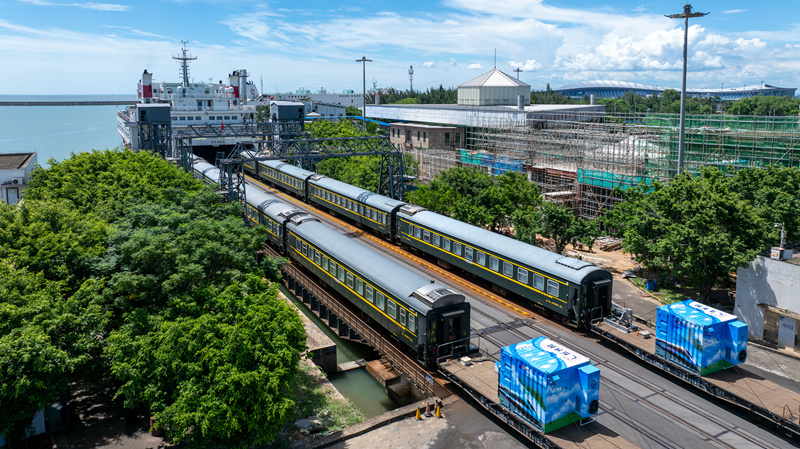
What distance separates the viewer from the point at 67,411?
65.5ft

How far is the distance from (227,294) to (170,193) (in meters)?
15.1

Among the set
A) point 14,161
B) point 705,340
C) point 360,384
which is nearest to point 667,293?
point 705,340

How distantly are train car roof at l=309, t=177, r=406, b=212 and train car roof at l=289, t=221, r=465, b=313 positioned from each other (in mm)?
8307

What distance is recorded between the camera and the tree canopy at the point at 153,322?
1684 cm

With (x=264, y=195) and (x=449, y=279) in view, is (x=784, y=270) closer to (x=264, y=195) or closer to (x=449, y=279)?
(x=449, y=279)

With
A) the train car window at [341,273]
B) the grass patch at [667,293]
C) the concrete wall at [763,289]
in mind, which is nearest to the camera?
the concrete wall at [763,289]

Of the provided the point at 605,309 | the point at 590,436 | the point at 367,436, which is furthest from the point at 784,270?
the point at 367,436

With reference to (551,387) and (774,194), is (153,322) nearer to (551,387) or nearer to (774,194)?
(551,387)

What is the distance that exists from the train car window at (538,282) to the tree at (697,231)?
7.32 metres

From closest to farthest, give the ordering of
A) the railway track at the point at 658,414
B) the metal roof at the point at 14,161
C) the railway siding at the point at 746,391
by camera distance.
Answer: the railway track at the point at 658,414, the railway siding at the point at 746,391, the metal roof at the point at 14,161

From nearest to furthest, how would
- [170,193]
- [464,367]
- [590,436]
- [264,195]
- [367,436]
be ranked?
[590,436]
[367,436]
[464,367]
[170,193]
[264,195]

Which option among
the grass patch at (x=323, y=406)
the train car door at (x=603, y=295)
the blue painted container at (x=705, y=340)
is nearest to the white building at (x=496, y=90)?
the train car door at (x=603, y=295)

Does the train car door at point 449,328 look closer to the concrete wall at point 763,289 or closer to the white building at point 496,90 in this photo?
the concrete wall at point 763,289

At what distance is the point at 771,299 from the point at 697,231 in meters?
4.67
